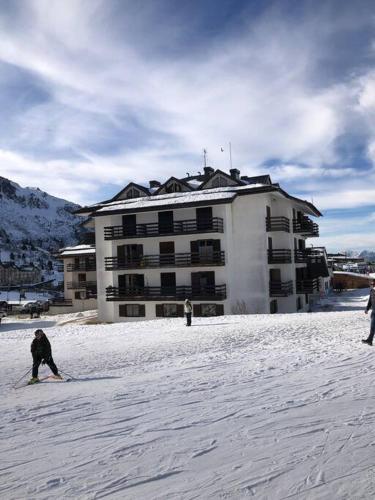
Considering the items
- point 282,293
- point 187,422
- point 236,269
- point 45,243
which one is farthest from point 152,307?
point 45,243

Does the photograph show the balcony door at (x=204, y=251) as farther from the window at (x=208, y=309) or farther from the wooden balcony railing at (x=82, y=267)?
the wooden balcony railing at (x=82, y=267)

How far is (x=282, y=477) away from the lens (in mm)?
5133

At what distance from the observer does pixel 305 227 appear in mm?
38750

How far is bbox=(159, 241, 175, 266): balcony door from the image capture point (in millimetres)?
35000

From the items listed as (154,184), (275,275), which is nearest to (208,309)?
(275,275)

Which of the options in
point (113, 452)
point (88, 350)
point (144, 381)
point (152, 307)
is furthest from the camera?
point (152, 307)

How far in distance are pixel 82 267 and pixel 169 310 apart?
18702mm

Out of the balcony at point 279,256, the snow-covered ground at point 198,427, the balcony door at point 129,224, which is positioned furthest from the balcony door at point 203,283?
the snow-covered ground at point 198,427

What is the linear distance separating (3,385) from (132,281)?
1033 inches

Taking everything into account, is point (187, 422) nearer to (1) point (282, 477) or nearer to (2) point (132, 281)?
(1) point (282, 477)

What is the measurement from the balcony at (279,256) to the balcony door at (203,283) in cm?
501

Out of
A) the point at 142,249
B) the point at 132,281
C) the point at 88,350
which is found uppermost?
the point at 142,249

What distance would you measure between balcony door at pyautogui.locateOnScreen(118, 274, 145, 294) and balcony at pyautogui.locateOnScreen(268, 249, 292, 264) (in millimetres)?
11468

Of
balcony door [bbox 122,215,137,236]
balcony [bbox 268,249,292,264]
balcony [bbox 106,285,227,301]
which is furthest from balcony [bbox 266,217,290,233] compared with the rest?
balcony door [bbox 122,215,137,236]
